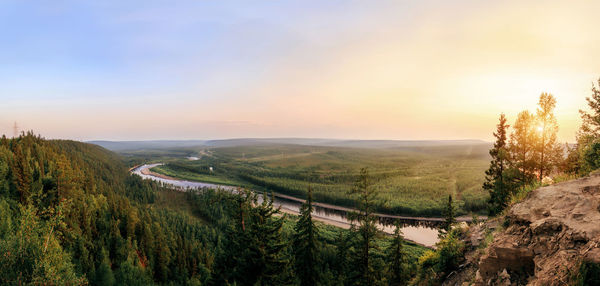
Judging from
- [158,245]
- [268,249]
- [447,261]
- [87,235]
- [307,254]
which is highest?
[447,261]

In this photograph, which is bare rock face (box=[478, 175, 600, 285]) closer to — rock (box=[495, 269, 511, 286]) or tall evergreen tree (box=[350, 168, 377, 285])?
rock (box=[495, 269, 511, 286])

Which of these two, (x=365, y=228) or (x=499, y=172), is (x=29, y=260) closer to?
(x=365, y=228)

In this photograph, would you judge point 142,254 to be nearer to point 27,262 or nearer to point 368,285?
point 27,262

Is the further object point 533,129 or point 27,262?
point 533,129

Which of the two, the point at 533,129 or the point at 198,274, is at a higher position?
the point at 533,129

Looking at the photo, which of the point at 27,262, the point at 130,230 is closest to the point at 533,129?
the point at 27,262

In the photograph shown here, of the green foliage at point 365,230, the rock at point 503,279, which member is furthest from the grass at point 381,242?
the rock at point 503,279

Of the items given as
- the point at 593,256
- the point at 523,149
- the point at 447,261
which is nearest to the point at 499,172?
the point at 523,149

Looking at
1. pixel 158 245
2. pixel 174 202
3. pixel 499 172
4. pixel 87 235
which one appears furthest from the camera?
pixel 174 202
